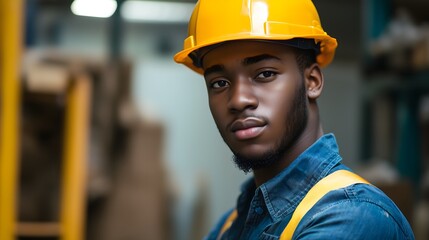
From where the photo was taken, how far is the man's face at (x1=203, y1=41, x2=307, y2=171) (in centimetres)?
194

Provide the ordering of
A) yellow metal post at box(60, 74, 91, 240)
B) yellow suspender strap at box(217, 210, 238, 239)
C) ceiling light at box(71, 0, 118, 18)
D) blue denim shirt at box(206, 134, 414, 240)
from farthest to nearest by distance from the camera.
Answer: ceiling light at box(71, 0, 118, 18) → yellow metal post at box(60, 74, 91, 240) → yellow suspender strap at box(217, 210, 238, 239) → blue denim shirt at box(206, 134, 414, 240)

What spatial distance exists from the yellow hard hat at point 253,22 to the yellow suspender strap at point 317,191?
15.0 inches

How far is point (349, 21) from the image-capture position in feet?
32.5

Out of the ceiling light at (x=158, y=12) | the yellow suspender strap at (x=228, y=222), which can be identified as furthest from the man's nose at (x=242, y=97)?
the ceiling light at (x=158, y=12)

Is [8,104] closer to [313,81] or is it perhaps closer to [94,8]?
[313,81]

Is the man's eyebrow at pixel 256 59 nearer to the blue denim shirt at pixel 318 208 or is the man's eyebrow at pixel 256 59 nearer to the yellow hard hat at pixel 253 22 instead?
the yellow hard hat at pixel 253 22

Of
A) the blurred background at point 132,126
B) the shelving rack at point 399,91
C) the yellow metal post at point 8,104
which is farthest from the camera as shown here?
the shelving rack at point 399,91

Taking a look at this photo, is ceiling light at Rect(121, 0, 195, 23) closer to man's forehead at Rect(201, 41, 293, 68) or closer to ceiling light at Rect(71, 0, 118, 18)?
ceiling light at Rect(71, 0, 118, 18)

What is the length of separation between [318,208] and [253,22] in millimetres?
525

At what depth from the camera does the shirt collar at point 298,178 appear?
1917mm

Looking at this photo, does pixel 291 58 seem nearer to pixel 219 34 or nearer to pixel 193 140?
pixel 219 34

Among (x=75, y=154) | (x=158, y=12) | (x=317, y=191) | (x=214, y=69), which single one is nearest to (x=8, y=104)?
(x=75, y=154)

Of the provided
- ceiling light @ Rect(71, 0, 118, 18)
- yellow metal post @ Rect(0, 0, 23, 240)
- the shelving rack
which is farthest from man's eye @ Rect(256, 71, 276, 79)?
ceiling light @ Rect(71, 0, 118, 18)

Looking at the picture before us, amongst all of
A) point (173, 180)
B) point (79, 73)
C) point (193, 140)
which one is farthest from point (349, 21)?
point (79, 73)
